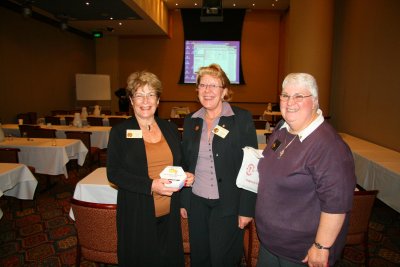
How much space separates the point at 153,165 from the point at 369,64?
5115 millimetres

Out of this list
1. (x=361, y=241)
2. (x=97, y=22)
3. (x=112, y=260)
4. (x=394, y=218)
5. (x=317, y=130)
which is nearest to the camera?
(x=317, y=130)

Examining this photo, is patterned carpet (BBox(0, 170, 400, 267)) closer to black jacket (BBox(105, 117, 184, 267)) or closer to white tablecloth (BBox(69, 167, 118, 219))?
white tablecloth (BBox(69, 167, 118, 219))

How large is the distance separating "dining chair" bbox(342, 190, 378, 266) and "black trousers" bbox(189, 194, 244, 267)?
0.89 metres

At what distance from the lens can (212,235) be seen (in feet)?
5.98

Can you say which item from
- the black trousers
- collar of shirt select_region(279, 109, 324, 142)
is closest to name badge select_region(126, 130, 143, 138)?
the black trousers

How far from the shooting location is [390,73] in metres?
4.55

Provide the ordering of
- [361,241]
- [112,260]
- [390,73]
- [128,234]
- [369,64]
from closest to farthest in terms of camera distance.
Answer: [128,234]
[112,260]
[361,241]
[390,73]
[369,64]

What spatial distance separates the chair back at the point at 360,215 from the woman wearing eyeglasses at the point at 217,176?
0.86 m

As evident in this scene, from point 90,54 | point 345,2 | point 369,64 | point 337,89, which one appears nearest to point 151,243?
point 369,64

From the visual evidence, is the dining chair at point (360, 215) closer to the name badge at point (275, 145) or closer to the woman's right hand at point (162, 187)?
the name badge at point (275, 145)

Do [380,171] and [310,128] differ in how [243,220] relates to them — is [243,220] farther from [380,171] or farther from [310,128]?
[380,171]

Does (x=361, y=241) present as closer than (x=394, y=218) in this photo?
Yes

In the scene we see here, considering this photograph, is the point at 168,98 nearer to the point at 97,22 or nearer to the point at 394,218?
the point at 97,22

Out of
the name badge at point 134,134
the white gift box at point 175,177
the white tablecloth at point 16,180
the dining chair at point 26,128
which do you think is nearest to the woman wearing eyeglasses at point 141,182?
the name badge at point 134,134
